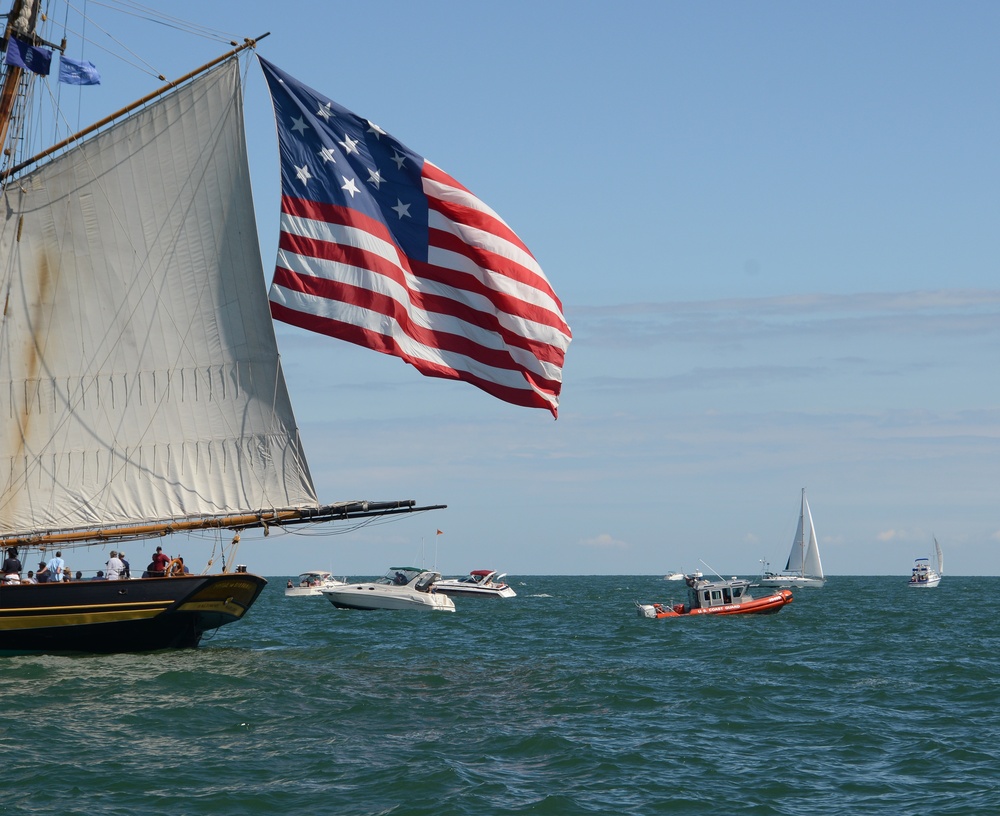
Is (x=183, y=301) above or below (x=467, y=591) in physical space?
above

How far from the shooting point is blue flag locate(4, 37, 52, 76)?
1348 inches

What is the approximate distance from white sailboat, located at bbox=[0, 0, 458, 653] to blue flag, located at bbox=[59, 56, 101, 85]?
7.38 ft

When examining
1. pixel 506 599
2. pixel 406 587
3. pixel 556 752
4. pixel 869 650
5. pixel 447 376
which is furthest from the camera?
pixel 506 599

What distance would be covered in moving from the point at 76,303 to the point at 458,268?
10.3 meters

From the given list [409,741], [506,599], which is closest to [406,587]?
[506,599]

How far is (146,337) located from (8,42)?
9518mm

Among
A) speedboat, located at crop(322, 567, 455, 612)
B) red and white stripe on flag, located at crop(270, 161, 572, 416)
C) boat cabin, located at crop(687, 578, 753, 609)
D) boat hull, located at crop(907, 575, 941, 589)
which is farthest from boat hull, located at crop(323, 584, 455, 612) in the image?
boat hull, located at crop(907, 575, 941, 589)

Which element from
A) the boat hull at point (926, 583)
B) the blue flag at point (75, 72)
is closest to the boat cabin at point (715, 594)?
the blue flag at point (75, 72)

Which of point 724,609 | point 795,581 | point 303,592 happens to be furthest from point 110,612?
point 795,581

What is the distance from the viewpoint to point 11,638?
113ft

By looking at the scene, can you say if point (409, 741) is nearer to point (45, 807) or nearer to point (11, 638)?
point (45, 807)

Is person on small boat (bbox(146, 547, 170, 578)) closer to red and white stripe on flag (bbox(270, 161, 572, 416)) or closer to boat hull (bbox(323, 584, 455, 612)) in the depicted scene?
red and white stripe on flag (bbox(270, 161, 572, 416))

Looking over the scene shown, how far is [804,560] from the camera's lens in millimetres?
167125

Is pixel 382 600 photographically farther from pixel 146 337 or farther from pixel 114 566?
pixel 146 337
